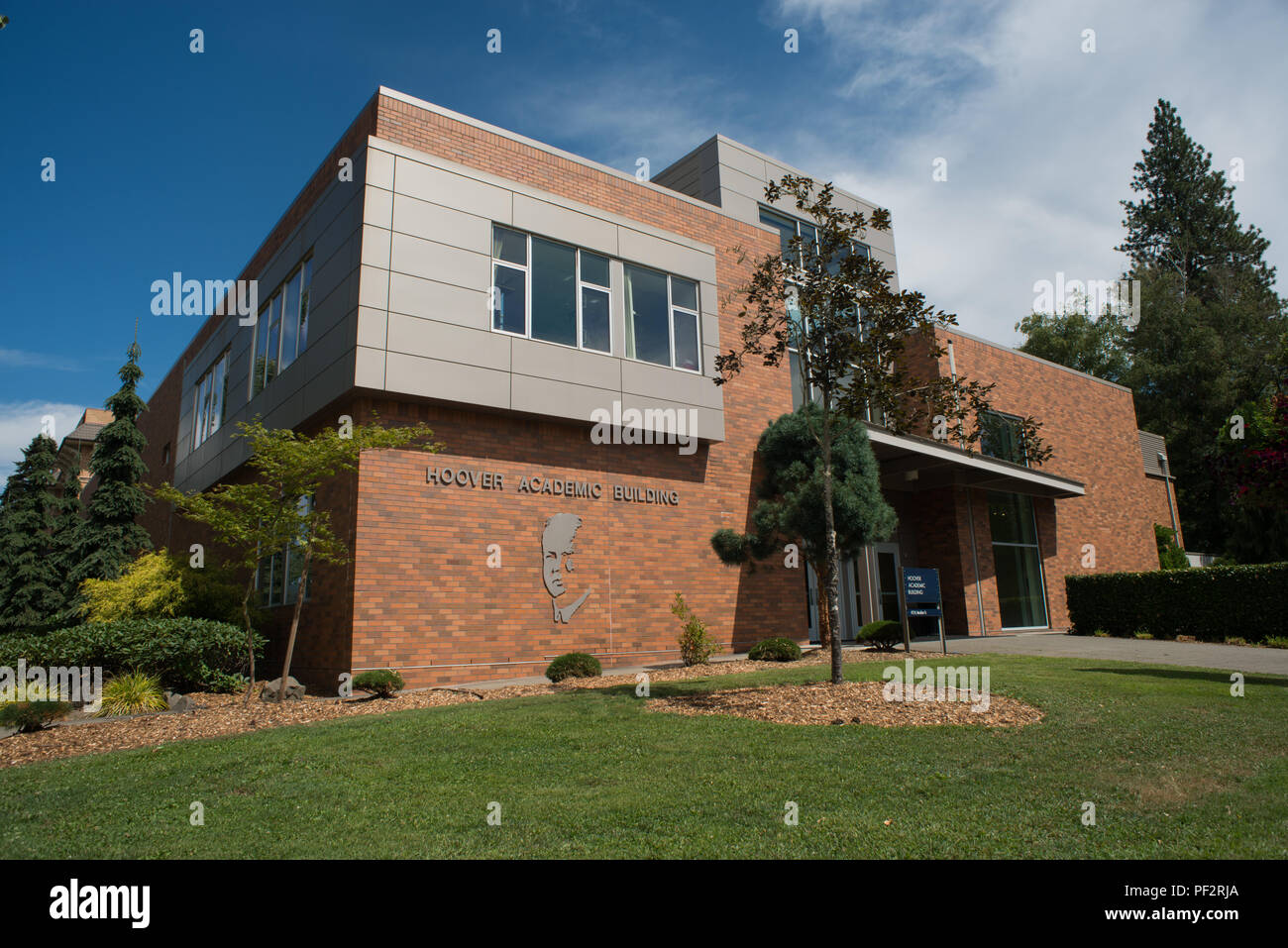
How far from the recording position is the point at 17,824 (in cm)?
520

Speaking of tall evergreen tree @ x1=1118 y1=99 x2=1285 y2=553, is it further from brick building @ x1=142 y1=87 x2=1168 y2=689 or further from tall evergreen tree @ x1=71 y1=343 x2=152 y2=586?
tall evergreen tree @ x1=71 y1=343 x2=152 y2=586

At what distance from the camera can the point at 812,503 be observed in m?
13.6

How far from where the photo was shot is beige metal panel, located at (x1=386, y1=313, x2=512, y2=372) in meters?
12.4

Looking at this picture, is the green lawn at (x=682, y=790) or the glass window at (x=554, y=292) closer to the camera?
the green lawn at (x=682, y=790)

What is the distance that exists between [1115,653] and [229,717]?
1507cm

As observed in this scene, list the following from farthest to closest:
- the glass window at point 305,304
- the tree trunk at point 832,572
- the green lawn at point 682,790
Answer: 1. the glass window at point 305,304
2. the tree trunk at point 832,572
3. the green lawn at point 682,790

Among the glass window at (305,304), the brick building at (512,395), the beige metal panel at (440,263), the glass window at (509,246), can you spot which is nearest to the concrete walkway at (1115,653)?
the brick building at (512,395)

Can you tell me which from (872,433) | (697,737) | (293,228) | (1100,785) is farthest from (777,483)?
(293,228)

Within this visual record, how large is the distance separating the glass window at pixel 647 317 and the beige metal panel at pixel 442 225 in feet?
10.6

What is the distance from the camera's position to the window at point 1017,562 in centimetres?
2230

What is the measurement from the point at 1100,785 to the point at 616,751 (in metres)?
3.54

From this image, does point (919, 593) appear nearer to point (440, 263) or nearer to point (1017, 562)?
point (440, 263)

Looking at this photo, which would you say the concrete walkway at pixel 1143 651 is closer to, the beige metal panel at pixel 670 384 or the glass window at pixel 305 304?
the beige metal panel at pixel 670 384
